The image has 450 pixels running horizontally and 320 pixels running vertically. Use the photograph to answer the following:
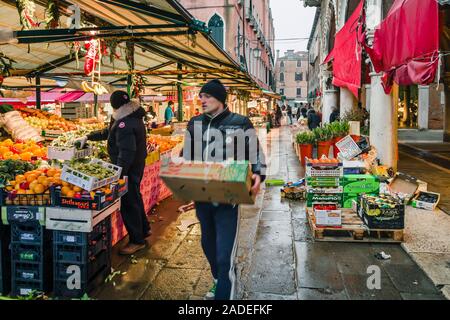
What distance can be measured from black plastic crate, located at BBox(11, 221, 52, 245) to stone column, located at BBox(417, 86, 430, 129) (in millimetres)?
27654

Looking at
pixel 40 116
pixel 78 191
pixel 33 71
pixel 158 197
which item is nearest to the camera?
pixel 78 191

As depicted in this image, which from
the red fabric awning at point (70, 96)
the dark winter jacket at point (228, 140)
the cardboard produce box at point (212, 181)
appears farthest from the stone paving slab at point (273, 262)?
the red fabric awning at point (70, 96)

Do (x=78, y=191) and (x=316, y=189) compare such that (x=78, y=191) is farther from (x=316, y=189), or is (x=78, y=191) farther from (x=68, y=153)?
(x=316, y=189)

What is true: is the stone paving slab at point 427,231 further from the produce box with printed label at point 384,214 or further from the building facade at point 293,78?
the building facade at point 293,78

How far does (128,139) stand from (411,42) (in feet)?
14.1

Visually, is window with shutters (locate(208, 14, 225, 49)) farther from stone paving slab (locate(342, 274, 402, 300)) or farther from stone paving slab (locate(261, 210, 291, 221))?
stone paving slab (locate(342, 274, 402, 300))

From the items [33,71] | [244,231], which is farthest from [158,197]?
[33,71]

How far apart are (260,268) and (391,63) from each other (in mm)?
4481

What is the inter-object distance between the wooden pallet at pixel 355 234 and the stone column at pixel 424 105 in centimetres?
2442

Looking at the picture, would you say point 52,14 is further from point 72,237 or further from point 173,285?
point 173,285

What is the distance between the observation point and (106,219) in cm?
427

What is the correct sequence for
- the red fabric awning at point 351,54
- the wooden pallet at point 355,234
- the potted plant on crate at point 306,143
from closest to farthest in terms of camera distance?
the wooden pallet at point 355,234
the red fabric awning at point 351,54
the potted plant on crate at point 306,143

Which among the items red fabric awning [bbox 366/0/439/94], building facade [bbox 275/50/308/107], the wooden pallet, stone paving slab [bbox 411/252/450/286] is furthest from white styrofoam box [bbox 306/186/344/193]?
building facade [bbox 275/50/308/107]

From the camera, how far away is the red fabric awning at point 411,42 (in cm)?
520
